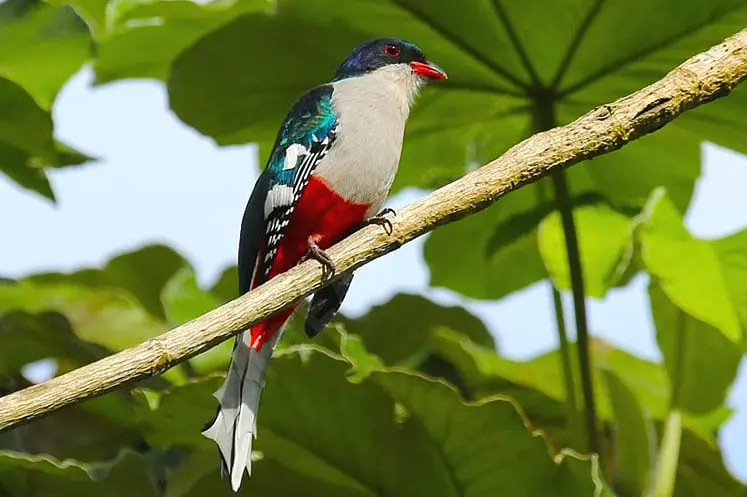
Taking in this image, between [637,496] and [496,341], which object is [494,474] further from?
[496,341]

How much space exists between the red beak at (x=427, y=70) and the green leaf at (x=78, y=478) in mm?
682

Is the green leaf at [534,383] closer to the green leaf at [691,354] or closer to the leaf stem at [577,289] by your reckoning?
the green leaf at [691,354]

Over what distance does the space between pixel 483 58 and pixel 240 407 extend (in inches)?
28.4

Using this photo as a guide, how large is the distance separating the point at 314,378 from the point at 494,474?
0.26m

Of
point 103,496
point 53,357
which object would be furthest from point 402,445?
point 53,357

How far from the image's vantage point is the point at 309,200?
4.88 feet

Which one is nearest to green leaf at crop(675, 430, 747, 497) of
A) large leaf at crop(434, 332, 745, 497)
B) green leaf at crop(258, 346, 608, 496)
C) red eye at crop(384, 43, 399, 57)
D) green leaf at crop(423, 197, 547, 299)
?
large leaf at crop(434, 332, 745, 497)

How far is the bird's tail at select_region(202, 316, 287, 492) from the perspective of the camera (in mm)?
1339

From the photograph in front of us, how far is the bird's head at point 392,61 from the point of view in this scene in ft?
5.46

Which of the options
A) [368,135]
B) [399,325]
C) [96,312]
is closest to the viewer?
[368,135]

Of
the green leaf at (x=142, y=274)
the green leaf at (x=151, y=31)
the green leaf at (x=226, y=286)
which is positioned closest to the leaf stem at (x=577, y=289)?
the green leaf at (x=151, y=31)

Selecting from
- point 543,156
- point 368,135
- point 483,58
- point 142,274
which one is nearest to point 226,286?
point 142,274

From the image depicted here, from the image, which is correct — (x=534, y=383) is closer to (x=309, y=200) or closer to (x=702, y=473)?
(x=702, y=473)

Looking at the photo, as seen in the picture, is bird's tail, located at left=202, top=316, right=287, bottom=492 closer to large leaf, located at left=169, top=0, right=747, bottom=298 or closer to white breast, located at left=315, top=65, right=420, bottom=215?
white breast, located at left=315, top=65, right=420, bottom=215
